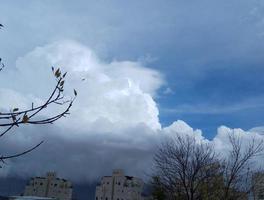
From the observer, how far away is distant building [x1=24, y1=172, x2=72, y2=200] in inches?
3903

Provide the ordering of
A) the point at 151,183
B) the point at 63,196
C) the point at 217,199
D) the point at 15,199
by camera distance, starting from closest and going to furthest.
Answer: the point at 217,199, the point at 151,183, the point at 15,199, the point at 63,196

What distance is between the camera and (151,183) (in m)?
29.8

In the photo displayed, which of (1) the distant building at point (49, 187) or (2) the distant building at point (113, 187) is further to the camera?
(1) the distant building at point (49, 187)

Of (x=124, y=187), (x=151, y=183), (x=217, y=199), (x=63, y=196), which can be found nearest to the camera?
(x=217, y=199)

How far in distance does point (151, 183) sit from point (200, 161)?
402cm

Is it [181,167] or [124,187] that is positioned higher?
[124,187]

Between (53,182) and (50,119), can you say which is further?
(53,182)

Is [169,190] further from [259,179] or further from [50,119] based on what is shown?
[50,119]

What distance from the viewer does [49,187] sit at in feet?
327

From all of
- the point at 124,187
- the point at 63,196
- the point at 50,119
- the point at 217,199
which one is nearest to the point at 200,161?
the point at 217,199

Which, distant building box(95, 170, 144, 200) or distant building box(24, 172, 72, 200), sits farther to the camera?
distant building box(24, 172, 72, 200)

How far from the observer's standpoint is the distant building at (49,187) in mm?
99125

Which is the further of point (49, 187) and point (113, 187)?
point (49, 187)

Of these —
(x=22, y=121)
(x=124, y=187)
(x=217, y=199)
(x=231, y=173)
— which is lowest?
(x=22, y=121)
